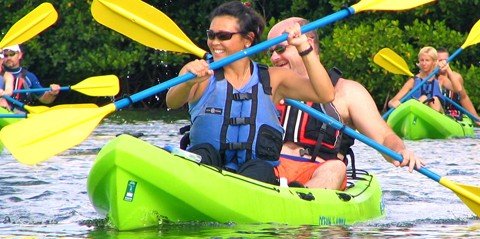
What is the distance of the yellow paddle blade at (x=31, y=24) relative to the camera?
1120cm

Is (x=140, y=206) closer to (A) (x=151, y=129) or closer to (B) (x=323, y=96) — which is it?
(B) (x=323, y=96)

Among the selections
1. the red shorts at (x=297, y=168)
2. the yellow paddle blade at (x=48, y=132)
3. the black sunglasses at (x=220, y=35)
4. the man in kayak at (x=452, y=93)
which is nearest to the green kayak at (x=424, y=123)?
the man in kayak at (x=452, y=93)

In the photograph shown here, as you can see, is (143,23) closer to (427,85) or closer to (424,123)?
(424,123)

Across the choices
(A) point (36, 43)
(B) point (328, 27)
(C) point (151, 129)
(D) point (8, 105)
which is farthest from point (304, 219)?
(A) point (36, 43)

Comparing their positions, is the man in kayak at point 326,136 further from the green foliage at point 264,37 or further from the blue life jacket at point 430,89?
the green foliage at point 264,37

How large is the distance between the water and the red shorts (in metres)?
0.41

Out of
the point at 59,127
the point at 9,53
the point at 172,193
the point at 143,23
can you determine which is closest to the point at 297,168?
the point at 143,23

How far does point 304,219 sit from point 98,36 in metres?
15.6

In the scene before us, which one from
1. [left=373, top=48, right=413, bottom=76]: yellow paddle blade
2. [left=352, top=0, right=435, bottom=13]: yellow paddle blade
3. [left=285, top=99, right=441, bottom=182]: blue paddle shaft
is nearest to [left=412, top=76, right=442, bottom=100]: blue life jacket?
[left=373, top=48, right=413, bottom=76]: yellow paddle blade

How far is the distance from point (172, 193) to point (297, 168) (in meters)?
1.24

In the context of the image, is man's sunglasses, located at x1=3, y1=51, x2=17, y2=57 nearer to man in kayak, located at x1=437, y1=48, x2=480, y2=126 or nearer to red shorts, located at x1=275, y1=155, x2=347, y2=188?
man in kayak, located at x1=437, y1=48, x2=480, y2=126

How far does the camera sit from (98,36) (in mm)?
22047

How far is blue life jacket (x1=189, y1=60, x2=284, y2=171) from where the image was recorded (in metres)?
6.72

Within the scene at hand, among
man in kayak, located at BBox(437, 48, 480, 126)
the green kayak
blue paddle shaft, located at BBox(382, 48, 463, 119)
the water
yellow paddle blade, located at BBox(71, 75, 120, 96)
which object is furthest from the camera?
man in kayak, located at BBox(437, 48, 480, 126)
